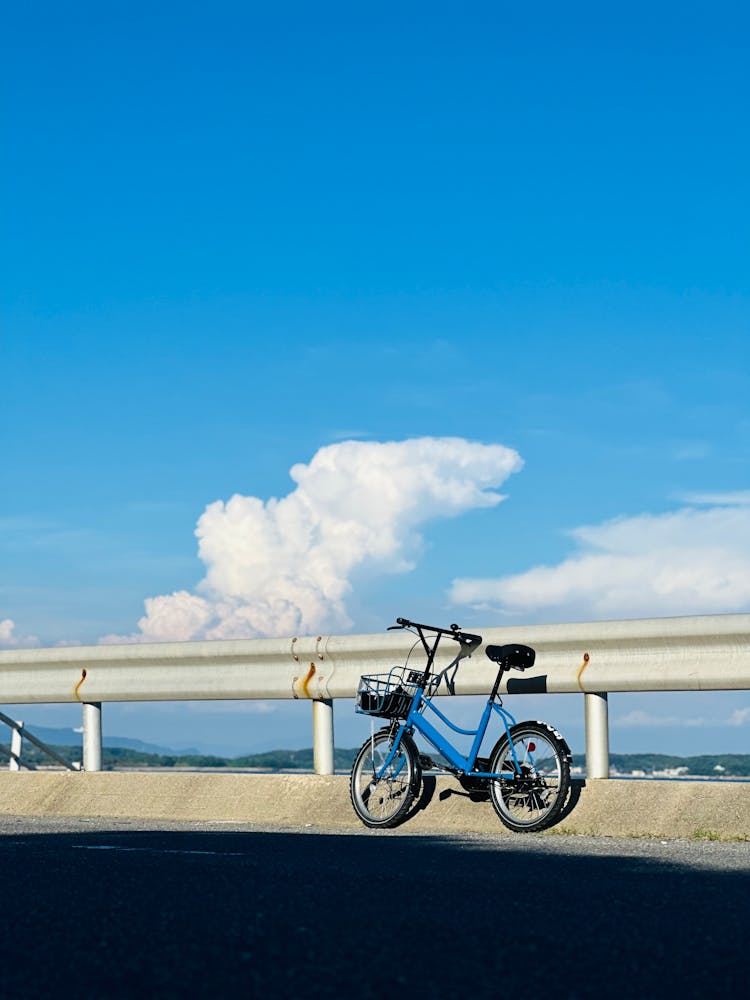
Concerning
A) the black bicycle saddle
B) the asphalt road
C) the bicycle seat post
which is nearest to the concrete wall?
the bicycle seat post

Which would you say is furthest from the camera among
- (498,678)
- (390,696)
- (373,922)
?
(390,696)

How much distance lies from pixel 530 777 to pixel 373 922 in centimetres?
447

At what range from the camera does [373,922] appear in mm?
4574

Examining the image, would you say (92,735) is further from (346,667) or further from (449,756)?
(449,756)

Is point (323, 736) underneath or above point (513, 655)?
underneath

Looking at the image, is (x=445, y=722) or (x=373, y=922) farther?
(x=445, y=722)

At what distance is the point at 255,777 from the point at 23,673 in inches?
118

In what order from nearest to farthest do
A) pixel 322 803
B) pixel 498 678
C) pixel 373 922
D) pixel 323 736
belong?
1. pixel 373 922
2. pixel 498 678
3. pixel 322 803
4. pixel 323 736

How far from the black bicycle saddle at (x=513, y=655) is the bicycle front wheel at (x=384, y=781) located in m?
0.91

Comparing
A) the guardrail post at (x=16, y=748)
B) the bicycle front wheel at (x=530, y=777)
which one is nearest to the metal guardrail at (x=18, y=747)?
the guardrail post at (x=16, y=748)

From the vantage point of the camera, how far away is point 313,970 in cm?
380

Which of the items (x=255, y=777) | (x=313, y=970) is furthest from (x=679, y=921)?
(x=255, y=777)

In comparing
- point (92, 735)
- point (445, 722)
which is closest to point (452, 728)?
point (445, 722)

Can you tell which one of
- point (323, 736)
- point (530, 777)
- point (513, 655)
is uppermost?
point (513, 655)
